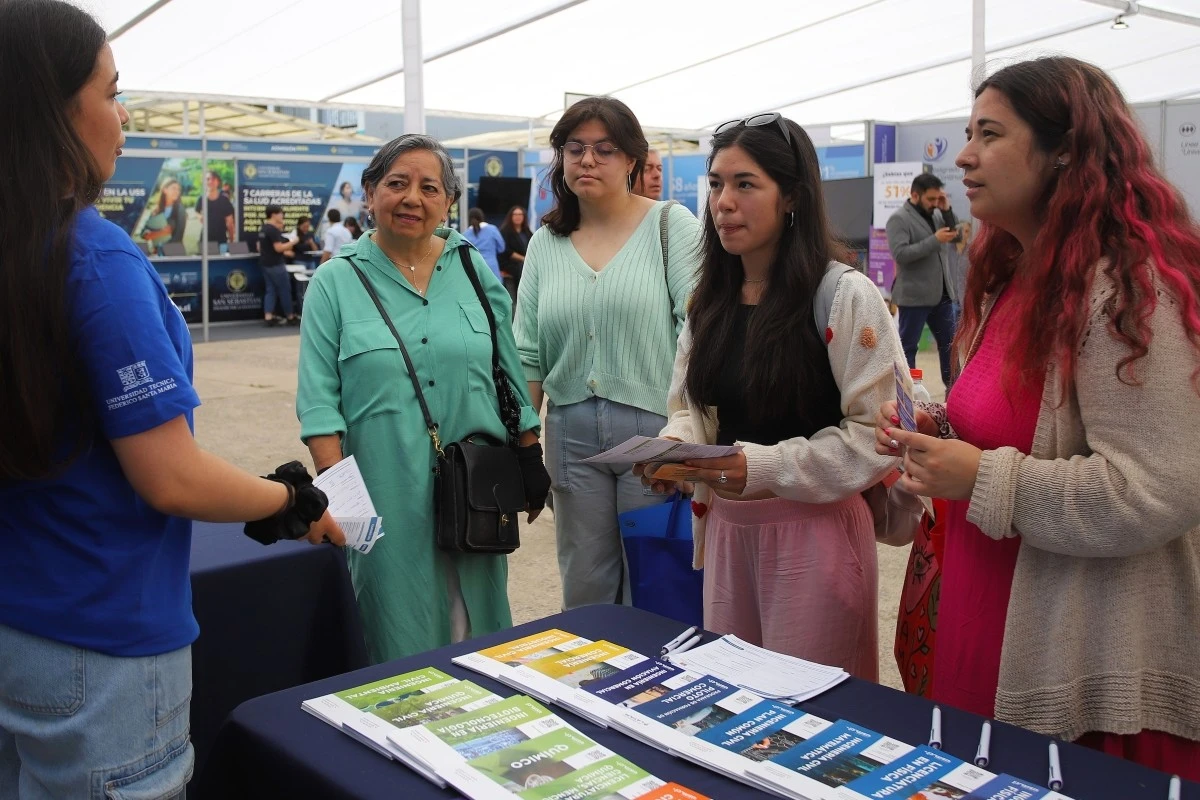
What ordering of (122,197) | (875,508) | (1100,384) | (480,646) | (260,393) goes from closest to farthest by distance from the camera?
(1100,384), (480,646), (875,508), (260,393), (122,197)

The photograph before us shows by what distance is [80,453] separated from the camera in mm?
1405

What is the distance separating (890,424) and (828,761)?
29.3 inches

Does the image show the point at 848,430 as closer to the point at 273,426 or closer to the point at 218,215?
the point at 273,426

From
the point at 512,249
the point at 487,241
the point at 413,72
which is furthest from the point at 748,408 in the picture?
the point at 512,249

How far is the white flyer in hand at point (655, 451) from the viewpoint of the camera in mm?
1905

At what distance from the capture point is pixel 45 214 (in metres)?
1.36

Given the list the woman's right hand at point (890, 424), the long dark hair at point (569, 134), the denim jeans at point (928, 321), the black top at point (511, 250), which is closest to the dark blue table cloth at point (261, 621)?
the long dark hair at point (569, 134)

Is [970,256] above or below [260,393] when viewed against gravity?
above

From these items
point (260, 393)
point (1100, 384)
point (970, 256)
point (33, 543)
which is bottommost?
point (260, 393)

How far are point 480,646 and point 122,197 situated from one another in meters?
14.3

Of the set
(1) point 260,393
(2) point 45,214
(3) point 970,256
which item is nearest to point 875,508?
(3) point 970,256

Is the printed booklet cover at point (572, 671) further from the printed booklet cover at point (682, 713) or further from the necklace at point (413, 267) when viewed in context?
the necklace at point (413, 267)

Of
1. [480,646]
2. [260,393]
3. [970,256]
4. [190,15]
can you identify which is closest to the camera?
[480,646]

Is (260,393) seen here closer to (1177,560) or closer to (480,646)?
(480,646)
